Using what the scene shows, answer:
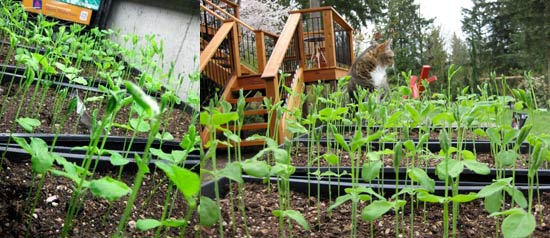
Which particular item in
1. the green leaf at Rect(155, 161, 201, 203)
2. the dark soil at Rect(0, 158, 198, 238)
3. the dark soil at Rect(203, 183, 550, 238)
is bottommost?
the dark soil at Rect(203, 183, 550, 238)

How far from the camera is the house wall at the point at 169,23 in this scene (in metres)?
2.28

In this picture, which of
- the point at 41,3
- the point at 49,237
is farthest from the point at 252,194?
the point at 41,3

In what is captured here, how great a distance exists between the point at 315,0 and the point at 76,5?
143 centimetres

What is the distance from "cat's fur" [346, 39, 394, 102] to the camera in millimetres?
2947

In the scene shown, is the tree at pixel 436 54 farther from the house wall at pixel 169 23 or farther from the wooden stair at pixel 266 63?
the house wall at pixel 169 23

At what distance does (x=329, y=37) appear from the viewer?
2.88 meters

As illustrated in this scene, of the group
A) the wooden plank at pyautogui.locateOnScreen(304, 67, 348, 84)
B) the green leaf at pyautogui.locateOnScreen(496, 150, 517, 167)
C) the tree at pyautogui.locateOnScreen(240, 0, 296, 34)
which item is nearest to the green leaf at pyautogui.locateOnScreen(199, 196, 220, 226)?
the green leaf at pyautogui.locateOnScreen(496, 150, 517, 167)

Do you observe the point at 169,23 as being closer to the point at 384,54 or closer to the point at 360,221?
the point at 384,54

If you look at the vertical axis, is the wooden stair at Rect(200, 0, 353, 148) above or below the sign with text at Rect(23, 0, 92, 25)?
below

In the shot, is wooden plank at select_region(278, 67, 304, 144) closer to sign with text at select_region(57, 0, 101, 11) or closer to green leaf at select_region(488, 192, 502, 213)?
green leaf at select_region(488, 192, 502, 213)

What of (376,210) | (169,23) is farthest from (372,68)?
(376,210)

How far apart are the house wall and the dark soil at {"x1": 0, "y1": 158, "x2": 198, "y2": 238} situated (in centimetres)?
133

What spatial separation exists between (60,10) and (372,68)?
1949mm

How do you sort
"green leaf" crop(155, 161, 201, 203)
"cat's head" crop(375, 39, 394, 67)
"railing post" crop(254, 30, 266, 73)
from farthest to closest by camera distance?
"cat's head" crop(375, 39, 394, 67) → "railing post" crop(254, 30, 266, 73) → "green leaf" crop(155, 161, 201, 203)
